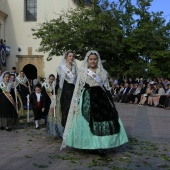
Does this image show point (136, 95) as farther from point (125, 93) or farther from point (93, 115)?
point (93, 115)

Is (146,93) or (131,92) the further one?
(131,92)

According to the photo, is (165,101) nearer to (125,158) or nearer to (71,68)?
(71,68)

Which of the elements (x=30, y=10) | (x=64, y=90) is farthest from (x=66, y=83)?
(x=30, y=10)

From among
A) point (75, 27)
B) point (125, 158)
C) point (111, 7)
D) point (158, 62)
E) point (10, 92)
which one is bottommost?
point (125, 158)

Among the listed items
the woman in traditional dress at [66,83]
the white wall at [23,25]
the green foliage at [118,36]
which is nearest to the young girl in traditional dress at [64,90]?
the woman in traditional dress at [66,83]

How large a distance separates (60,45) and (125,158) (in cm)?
1913

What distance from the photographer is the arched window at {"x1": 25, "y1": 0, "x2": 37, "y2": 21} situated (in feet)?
106

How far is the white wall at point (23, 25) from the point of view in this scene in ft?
104

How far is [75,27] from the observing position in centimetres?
2448

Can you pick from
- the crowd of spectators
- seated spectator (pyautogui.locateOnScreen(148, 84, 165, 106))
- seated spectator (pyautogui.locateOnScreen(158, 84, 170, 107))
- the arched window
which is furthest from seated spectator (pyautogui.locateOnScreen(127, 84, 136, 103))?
the arched window

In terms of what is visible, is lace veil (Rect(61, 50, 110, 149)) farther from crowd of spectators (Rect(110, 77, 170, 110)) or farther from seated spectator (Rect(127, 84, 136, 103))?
seated spectator (Rect(127, 84, 136, 103))

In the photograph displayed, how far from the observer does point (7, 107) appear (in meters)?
9.12

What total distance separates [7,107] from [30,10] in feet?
80.8

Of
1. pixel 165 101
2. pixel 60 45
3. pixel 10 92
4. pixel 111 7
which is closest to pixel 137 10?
pixel 111 7
